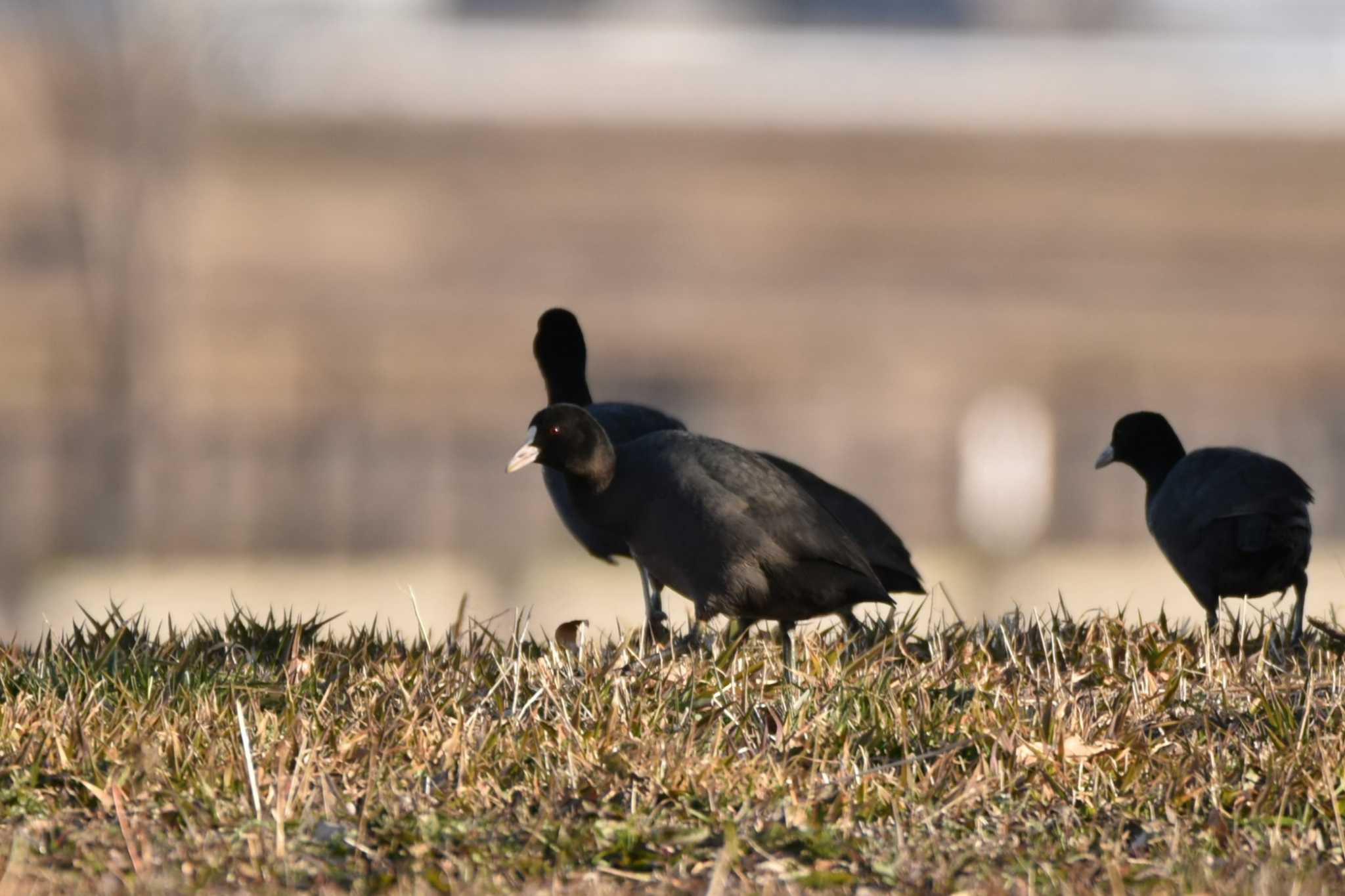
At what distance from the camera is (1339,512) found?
53.4 feet

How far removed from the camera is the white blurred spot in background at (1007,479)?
55.6 feet

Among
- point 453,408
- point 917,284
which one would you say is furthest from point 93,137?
point 917,284

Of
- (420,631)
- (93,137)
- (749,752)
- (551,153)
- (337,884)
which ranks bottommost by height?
(337,884)

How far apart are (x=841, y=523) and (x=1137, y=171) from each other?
70.1 feet

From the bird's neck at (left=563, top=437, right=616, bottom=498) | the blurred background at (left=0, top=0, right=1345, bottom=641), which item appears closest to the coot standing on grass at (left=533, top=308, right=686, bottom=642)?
the bird's neck at (left=563, top=437, right=616, bottom=498)

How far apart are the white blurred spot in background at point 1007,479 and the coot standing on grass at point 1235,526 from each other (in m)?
9.75

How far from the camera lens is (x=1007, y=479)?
17.9 m

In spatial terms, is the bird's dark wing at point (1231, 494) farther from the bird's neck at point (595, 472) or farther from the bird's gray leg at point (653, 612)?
the bird's neck at point (595, 472)

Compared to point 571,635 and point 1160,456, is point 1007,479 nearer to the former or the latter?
point 1160,456

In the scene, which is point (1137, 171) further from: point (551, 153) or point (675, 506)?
point (675, 506)

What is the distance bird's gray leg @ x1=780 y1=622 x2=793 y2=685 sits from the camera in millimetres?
5285

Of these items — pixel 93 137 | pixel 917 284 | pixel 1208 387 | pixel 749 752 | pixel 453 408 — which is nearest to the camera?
pixel 749 752

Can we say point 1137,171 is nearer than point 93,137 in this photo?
No

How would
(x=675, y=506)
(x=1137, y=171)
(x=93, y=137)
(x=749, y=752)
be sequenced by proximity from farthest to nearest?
1. (x=1137, y=171)
2. (x=93, y=137)
3. (x=675, y=506)
4. (x=749, y=752)
